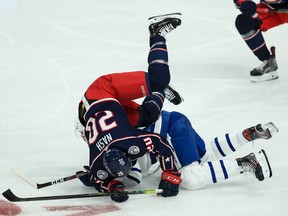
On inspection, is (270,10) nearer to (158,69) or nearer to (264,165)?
(158,69)

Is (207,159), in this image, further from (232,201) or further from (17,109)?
(17,109)

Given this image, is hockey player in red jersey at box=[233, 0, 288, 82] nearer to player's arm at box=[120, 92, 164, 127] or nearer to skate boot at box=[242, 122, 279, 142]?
skate boot at box=[242, 122, 279, 142]

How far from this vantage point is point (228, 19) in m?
7.00

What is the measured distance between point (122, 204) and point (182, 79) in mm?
2291

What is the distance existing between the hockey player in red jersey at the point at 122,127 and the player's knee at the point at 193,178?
0.29 feet

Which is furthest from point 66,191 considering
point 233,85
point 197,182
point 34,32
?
point 34,32

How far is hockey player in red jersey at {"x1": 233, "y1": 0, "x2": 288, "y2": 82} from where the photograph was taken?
17.5 feet

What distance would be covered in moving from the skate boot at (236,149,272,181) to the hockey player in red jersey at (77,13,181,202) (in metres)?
0.35

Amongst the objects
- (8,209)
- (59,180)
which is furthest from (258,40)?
(8,209)

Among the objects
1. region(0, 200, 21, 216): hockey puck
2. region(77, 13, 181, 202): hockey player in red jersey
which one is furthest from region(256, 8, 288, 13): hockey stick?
region(0, 200, 21, 216): hockey puck

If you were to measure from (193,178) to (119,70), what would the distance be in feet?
7.62

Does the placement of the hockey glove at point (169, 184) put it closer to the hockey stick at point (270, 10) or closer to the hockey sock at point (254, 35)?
the hockey sock at point (254, 35)

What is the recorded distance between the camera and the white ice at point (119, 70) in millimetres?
3311

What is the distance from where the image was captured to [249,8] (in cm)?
530
